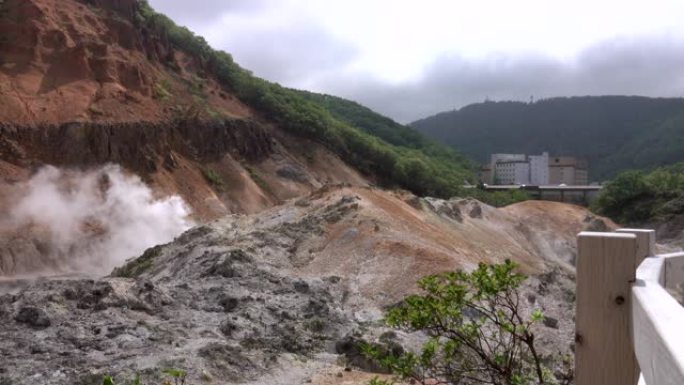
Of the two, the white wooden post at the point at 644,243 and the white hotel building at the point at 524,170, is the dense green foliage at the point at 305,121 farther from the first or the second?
the white hotel building at the point at 524,170

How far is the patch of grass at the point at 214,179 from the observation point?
39.3m

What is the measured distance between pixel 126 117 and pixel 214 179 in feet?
20.4

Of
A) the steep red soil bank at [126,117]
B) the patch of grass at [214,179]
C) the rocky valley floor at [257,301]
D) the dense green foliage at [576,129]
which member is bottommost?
the rocky valley floor at [257,301]

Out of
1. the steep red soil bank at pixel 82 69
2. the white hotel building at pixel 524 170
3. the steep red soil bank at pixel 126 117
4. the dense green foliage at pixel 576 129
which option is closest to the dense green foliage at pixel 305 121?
the steep red soil bank at pixel 126 117

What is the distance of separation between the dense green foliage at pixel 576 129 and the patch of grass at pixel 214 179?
88.6 meters

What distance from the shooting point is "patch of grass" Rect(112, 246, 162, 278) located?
1941cm

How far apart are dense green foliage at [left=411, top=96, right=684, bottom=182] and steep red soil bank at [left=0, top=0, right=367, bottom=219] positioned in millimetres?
84060

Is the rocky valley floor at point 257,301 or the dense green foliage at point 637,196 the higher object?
the dense green foliage at point 637,196

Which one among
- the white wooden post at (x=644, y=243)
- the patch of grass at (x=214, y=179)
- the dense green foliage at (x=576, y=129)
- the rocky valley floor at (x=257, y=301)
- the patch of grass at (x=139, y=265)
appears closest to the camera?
the white wooden post at (x=644, y=243)

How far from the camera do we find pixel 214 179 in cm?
3950

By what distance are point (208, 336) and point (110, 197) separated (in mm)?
22669

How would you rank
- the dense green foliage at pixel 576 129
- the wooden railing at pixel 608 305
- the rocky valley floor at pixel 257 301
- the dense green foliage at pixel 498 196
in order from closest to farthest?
the wooden railing at pixel 608 305
the rocky valley floor at pixel 257 301
the dense green foliage at pixel 498 196
the dense green foliage at pixel 576 129

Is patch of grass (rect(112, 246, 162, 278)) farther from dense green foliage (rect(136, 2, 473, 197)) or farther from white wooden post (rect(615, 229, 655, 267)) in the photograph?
dense green foliage (rect(136, 2, 473, 197))

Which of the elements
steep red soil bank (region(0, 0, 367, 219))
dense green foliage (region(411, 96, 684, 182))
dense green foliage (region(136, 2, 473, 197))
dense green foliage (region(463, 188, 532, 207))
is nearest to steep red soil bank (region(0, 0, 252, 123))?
steep red soil bank (region(0, 0, 367, 219))
